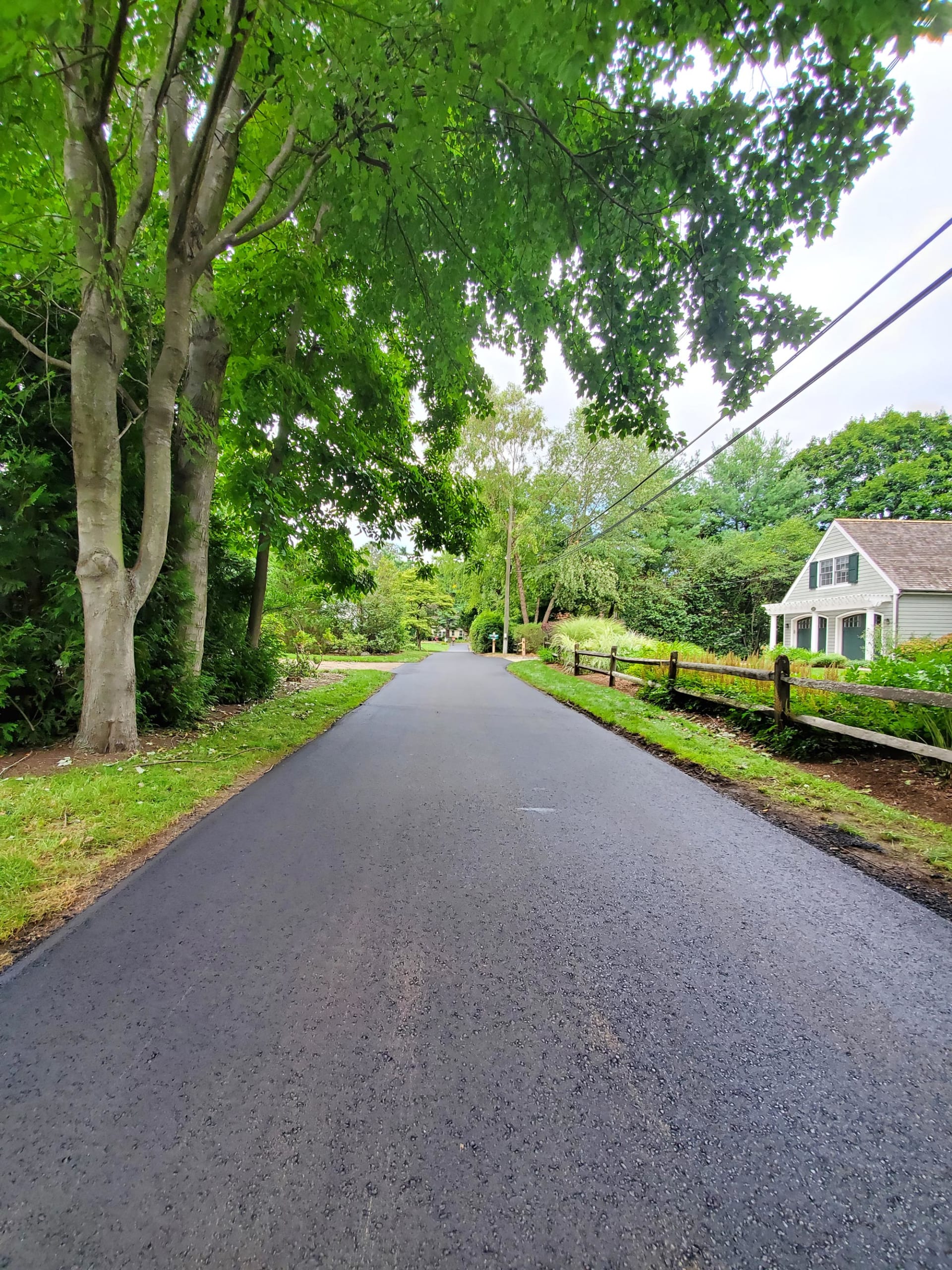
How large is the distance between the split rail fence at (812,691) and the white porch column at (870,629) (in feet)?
37.5

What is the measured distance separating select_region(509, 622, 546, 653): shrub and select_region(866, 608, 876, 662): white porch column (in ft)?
44.3

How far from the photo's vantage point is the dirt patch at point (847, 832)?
107 inches

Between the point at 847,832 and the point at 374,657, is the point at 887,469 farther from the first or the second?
the point at 847,832

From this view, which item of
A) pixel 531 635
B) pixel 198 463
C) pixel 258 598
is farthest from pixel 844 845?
pixel 531 635

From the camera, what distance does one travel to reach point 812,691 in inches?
243

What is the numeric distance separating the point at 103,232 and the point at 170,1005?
5654mm

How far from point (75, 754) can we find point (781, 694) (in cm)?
711

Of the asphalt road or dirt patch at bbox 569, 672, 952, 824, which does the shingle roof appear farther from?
the asphalt road

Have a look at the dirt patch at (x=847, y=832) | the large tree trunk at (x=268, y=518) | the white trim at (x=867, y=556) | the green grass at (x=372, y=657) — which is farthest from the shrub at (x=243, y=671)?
the white trim at (x=867, y=556)

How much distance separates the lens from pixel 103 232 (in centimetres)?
432

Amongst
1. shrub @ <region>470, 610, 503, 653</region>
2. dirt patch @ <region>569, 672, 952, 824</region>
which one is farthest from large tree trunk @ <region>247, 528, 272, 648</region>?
shrub @ <region>470, 610, 503, 653</region>

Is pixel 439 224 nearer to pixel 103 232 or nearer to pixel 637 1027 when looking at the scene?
pixel 103 232

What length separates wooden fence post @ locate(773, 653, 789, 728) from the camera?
5699 millimetres

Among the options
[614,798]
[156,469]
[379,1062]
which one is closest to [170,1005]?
[379,1062]
